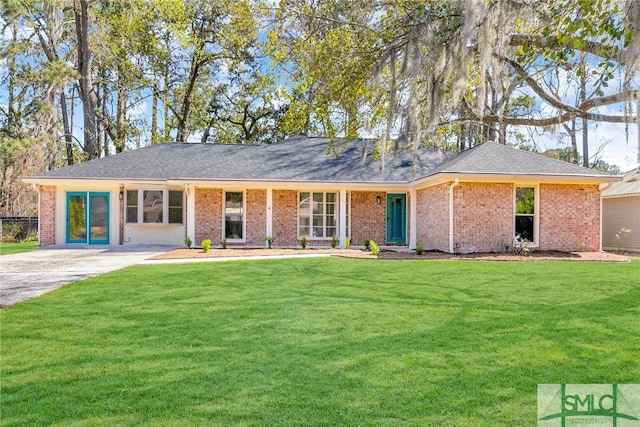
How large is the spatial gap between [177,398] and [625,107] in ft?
19.8

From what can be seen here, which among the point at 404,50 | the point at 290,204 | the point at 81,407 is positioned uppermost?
the point at 404,50

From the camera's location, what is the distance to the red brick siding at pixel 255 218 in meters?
16.2

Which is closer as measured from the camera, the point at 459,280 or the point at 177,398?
the point at 177,398

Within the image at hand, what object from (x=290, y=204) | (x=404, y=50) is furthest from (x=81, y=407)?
(x=290, y=204)

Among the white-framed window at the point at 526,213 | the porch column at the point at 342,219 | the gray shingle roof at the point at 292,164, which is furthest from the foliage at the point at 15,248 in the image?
the white-framed window at the point at 526,213

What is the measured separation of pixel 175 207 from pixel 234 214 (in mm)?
2301

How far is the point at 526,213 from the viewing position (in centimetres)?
1377

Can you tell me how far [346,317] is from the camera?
207 inches

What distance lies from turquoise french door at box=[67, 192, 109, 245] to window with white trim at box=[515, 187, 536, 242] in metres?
13.9

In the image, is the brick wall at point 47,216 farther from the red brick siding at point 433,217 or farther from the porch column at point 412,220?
the red brick siding at point 433,217

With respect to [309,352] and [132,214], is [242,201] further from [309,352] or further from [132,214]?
[309,352]

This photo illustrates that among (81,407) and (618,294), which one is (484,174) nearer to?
(618,294)

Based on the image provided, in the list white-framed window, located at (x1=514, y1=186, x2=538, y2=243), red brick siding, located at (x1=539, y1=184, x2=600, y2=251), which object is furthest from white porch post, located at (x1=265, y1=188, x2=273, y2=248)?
red brick siding, located at (x1=539, y1=184, x2=600, y2=251)

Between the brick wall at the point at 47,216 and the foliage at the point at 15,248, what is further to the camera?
the brick wall at the point at 47,216
